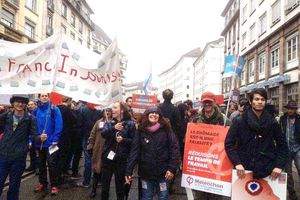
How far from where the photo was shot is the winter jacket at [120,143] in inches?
222

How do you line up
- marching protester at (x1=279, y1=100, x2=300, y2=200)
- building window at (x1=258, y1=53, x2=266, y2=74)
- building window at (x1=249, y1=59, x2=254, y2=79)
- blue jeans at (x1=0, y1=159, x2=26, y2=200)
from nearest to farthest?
blue jeans at (x1=0, y1=159, x2=26, y2=200) < marching protester at (x1=279, y1=100, x2=300, y2=200) < building window at (x1=258, y1=53, x2=266, y2=74) < building window at (x1=249, y1=59, x2=254, y2=79)

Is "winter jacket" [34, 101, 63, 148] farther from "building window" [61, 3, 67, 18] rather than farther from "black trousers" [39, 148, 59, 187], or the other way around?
"building window" [61, 3, 67, 18]

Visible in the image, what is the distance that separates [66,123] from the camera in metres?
8.20

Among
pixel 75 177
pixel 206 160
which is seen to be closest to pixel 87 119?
pixel 75 177

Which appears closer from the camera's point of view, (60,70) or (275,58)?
(60,70)

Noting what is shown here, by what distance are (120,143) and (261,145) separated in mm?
2407

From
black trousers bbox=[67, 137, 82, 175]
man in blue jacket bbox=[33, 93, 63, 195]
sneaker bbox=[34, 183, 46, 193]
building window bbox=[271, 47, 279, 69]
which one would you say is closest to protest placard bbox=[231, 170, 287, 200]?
man in blue jacket bbox=[33, 93, 63, 195]

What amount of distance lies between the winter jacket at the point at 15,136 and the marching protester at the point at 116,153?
1183 millimetres

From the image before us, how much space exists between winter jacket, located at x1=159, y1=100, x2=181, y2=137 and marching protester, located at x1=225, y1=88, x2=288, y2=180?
3.34 metres

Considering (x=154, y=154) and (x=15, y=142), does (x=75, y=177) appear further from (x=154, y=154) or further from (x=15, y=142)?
(x=154, y=154)

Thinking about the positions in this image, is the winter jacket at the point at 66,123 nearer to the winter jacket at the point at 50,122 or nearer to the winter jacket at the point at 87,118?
the winter jacket at the point at 87,118

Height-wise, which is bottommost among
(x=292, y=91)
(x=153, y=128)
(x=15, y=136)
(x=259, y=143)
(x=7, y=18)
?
(x=15, y=136)

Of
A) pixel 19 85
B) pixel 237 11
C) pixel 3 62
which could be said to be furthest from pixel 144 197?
pixel 237 11

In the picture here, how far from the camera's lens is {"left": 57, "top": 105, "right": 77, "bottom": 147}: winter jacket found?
8.20 metres
